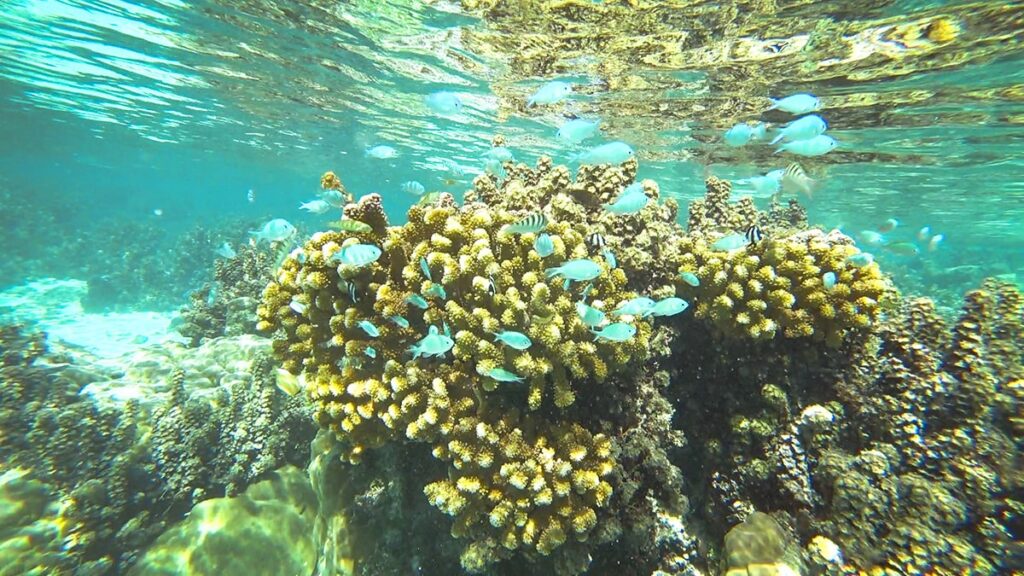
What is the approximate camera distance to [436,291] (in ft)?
13.5

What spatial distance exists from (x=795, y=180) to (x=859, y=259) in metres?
2.93

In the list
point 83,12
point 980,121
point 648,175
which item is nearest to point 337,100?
point 83,12

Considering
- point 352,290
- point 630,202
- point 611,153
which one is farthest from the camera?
point 611,153

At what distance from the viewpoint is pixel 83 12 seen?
14070mm

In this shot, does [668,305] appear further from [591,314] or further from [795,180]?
[795,180]

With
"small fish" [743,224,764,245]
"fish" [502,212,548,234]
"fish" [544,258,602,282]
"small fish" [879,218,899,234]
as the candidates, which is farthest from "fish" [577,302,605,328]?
"small fish" [879,218,899,234]

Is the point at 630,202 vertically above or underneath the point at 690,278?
above

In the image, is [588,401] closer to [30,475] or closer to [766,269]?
[766,269]

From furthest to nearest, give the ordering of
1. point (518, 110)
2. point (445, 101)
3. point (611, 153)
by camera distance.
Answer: point (518, 110) → point (445, 101) → point (611, 153)

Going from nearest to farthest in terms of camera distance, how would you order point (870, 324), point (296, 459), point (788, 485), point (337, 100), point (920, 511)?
point (920, 511) → point (788, 485) → point (870, 324) → point (296, 459) → point (337, 100)

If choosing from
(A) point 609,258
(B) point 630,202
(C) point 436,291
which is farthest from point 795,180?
(C) point 436,291

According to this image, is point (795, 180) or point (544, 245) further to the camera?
point (795, 180)

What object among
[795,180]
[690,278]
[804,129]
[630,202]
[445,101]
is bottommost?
[690,278]

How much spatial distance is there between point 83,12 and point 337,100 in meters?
9.23
